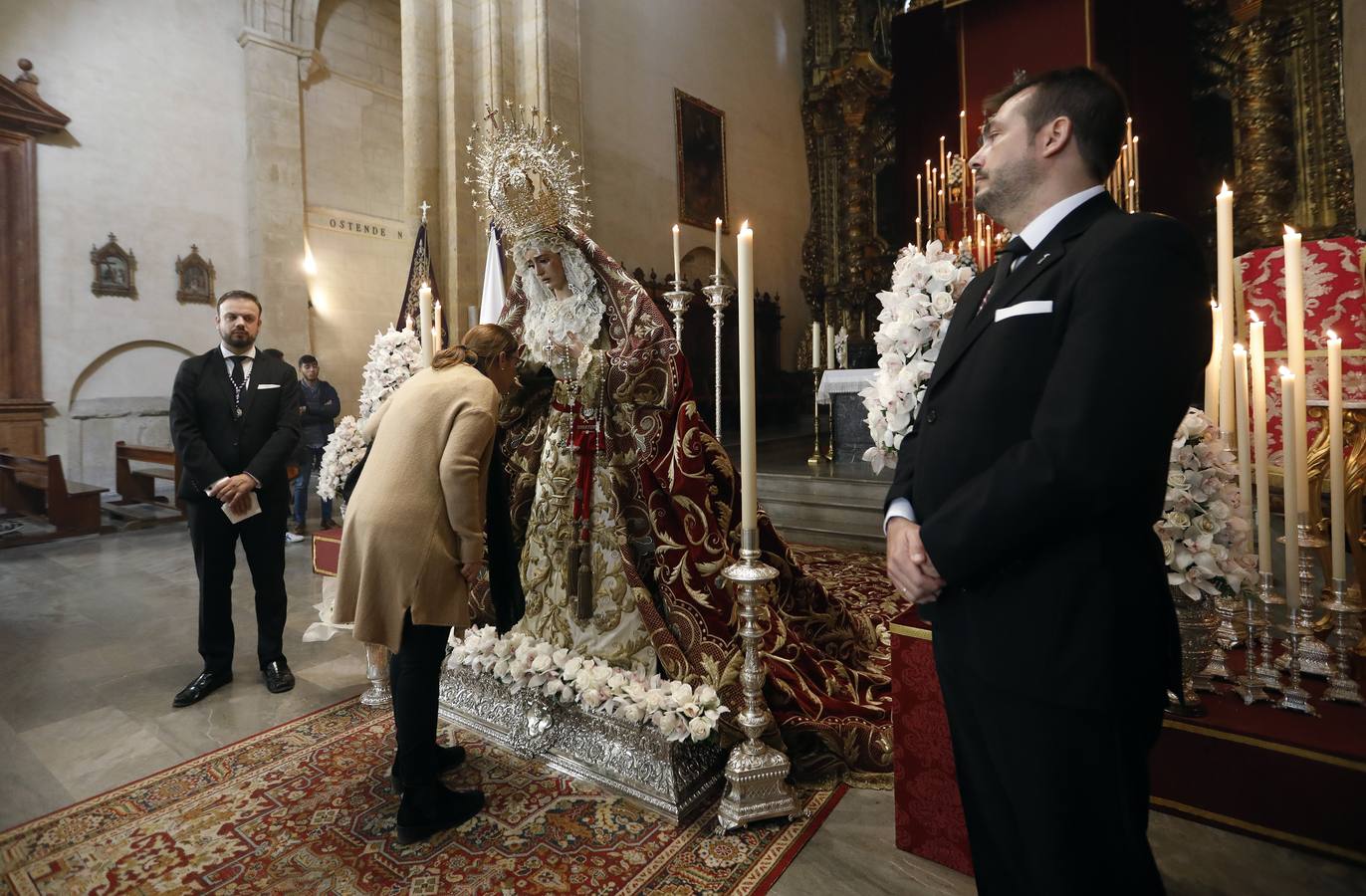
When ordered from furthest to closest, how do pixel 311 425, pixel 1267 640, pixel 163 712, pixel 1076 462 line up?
pixel 311 425, pixel 163 712, pixel 1267 640, pixel 1076 462

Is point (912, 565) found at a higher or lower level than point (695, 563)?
higher

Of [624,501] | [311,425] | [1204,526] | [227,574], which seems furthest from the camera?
[311,425]

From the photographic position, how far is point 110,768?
98.6 inches

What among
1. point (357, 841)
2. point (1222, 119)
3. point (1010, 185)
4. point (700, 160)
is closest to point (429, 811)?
point (357, 841)

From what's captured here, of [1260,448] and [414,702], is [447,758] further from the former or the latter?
[1260,448]

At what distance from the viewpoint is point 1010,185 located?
119 centimetres

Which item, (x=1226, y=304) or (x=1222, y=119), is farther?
(x=1222, y=119)

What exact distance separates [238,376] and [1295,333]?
394 cm

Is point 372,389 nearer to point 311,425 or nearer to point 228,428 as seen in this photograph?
point 228,428

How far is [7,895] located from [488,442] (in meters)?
1.68

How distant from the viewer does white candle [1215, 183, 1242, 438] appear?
1.81 meters

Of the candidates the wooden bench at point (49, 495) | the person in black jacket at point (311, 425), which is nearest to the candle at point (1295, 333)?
the person in black jacket at point (311, 425)

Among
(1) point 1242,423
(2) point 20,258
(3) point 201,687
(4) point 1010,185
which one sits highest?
(2) point 20,258

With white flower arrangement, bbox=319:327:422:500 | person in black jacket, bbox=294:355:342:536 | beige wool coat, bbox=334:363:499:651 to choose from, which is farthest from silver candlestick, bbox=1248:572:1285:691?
person in black jacket, bbox=294:355:342:536
